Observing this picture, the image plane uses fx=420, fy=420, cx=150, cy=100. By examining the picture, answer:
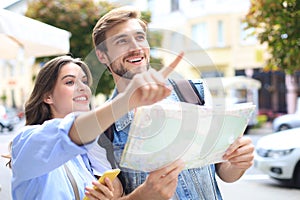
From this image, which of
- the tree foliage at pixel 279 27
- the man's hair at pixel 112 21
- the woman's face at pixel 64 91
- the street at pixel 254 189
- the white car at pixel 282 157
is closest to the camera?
the man's hair at pixel 112 21

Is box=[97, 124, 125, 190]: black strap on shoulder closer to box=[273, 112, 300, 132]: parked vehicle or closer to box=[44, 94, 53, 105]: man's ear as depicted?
box=[44, 94, 53, 105]: man's ear

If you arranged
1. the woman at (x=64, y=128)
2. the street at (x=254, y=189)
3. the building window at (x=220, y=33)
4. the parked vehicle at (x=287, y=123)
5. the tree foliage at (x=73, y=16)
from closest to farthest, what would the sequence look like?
1. the woman at (x=64, y=128)
2. the street at (x=254, y=189)
3. the tree foliage at (x=73, y=16)
4. the parked vehicle at (x=287, y=123)
5. the building window at (x=220, y=33)

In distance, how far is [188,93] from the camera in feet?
4.31

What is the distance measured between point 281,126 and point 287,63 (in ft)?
24.3

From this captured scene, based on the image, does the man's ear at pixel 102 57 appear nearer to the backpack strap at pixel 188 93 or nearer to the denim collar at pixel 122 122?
the denim collar at pixel 122 122

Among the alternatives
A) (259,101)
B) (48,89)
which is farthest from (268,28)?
(259,101)

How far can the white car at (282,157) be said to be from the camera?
19.6 ft

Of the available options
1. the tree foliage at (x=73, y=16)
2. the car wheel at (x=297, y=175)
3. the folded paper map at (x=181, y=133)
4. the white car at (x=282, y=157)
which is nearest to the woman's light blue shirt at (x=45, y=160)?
the folded paper map at (x=181, y=133)

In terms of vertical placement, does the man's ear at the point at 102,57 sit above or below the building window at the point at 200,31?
above

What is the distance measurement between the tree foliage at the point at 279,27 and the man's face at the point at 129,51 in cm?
334

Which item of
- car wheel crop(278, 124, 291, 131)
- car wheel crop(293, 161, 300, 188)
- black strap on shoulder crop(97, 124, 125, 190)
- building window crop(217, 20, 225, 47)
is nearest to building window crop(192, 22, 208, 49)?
building window crop(217, 20, 225, 47)

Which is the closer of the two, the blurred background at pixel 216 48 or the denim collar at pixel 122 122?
the blurred background at pixel 216 48

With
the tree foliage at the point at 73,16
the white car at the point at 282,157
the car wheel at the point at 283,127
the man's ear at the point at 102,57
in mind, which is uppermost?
the man's ear at the point at 102,57

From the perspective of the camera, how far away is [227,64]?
2084cm
